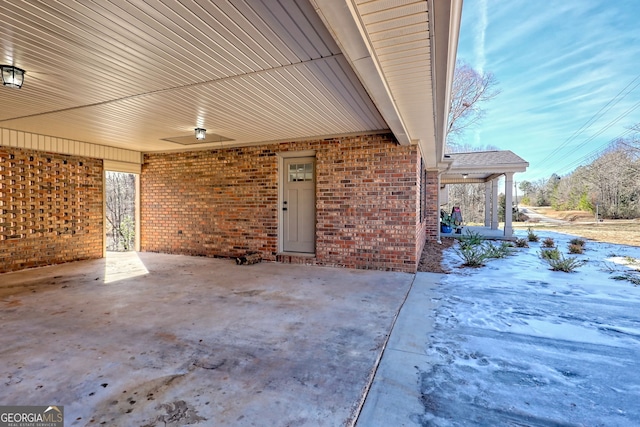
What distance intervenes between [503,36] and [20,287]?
18701 millimetres

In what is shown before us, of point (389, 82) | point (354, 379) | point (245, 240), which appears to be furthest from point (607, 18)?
point (354, 379)

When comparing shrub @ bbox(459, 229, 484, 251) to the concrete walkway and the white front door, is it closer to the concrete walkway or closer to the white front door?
the white front door

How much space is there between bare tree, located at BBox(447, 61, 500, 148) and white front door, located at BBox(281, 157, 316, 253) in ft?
30.8

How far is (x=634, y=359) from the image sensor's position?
2320mm

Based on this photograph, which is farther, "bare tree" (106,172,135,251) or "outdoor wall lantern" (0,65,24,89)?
"bare tree" (106,172,135,251)

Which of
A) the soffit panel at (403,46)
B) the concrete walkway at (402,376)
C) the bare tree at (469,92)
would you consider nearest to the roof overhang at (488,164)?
the bare tree at (469,92)

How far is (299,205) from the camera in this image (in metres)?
6.52

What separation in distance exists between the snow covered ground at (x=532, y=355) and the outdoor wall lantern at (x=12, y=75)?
469 centimetres

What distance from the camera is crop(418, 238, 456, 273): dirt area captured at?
5.71 metres

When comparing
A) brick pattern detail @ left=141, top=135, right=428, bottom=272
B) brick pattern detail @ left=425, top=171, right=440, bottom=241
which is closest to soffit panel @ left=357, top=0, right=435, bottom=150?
brick pattern detail @ left=141, top=135, right=428, bottom=272

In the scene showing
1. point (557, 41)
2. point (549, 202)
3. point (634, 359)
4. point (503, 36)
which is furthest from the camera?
point (549, 202)

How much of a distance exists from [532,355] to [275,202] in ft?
16.9

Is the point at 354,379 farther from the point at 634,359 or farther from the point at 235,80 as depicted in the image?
the point at 235,80

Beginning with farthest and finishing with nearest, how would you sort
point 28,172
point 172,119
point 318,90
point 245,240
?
1. point 245,240
2. point 28,172
3. point 172,119
4. point 318,90
